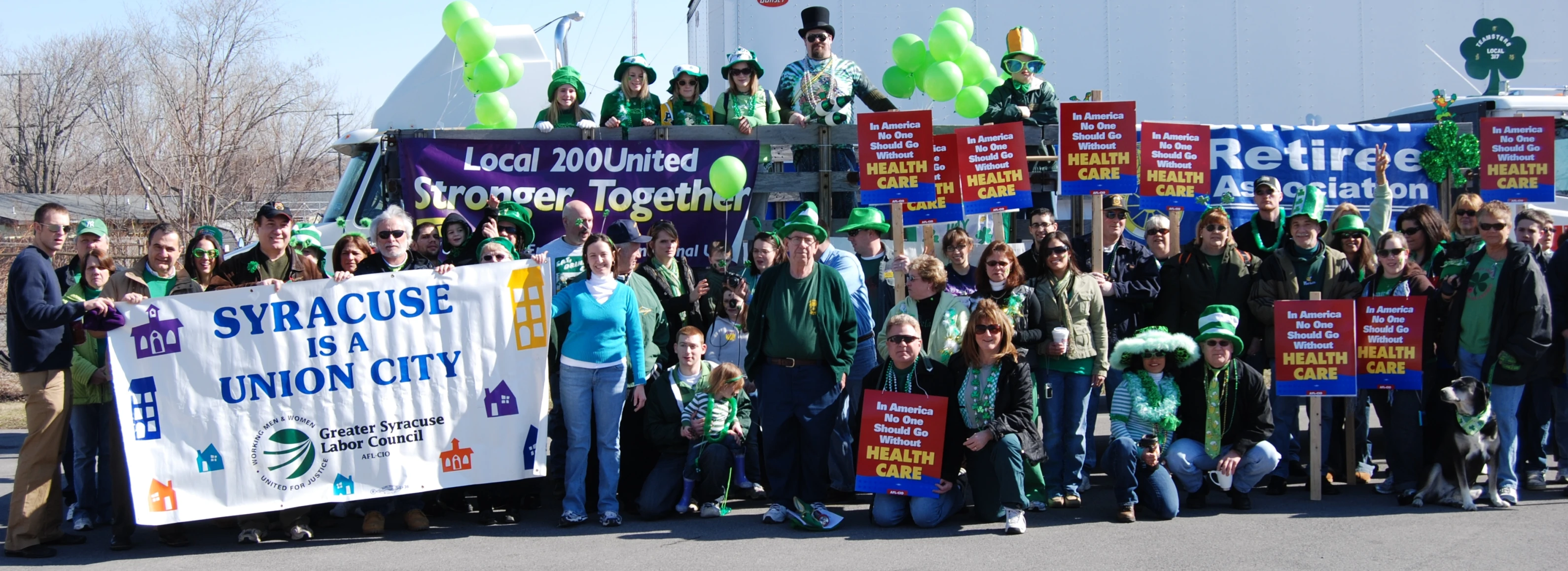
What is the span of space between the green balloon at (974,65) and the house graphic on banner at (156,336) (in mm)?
5782

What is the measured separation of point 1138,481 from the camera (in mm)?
6281

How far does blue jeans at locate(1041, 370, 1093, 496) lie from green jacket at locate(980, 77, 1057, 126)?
238 cm

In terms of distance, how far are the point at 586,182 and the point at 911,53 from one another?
10.1 feet

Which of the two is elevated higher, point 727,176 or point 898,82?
point 898,82

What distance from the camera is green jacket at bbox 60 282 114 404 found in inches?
245

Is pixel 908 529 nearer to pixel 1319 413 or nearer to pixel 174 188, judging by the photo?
pixel 1319 413

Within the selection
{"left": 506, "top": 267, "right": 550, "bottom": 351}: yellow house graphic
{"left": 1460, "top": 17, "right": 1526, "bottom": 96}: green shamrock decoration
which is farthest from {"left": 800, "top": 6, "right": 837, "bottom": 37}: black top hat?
{"left": 1460, "top": 17, "right": 1526, "bottom": 96}: green shamrock decoration

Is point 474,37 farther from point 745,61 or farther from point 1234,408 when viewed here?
point 1234,408

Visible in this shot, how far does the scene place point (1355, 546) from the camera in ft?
18.2

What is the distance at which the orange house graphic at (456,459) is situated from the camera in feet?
20.6

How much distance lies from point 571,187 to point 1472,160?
21.3 ft

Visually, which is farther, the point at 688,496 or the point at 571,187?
the point at 571,187

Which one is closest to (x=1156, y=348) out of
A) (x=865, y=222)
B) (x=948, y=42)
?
(x=865, y=222)

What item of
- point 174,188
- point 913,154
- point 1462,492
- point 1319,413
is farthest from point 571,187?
point 174,188
